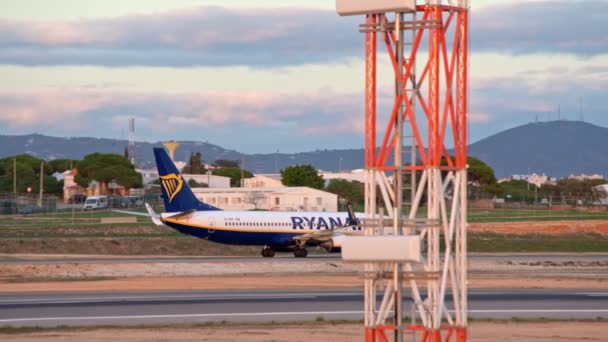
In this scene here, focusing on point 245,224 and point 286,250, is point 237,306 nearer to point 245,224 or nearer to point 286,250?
point 245,224

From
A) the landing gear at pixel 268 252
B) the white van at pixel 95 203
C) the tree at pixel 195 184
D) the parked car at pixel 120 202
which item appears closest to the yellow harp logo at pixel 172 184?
the landing gear at pixel 268 252

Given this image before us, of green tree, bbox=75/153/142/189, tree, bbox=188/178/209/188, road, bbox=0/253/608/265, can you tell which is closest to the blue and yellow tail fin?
road, bbox=0/253/608/265

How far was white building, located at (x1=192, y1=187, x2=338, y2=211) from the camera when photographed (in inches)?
4715

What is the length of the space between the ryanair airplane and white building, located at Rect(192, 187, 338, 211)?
1842 inches

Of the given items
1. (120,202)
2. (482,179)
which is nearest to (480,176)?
(482,179)

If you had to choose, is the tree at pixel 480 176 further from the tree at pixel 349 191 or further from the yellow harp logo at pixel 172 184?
the yellow harp logo at pixel 172 184

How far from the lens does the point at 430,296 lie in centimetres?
2211

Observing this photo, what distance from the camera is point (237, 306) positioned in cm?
3938

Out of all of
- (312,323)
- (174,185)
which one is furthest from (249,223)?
(312,323)

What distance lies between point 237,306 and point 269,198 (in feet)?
264

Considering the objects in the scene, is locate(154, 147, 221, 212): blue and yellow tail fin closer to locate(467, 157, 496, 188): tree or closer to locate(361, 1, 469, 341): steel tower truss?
locate(361, 1, 469, 341): steel tower truss

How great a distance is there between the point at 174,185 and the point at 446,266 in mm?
48930

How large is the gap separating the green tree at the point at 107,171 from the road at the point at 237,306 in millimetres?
141156

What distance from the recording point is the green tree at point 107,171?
184m
